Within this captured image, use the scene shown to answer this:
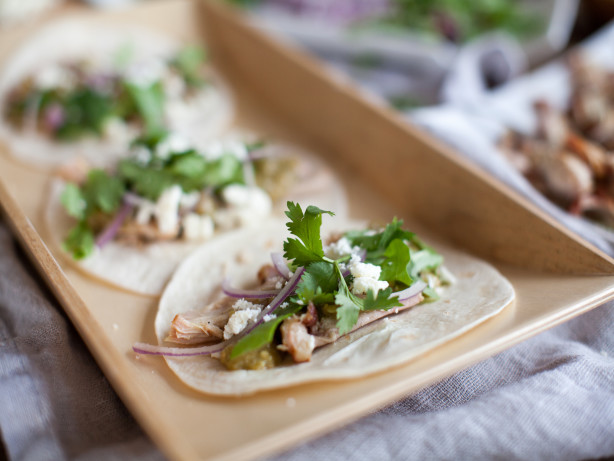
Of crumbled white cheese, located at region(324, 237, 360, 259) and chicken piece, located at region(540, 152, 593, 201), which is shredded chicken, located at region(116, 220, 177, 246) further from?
chicken piece, located at region(540, 152, 593, 201)

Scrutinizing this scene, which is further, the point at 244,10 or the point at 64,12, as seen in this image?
the point at 244,10

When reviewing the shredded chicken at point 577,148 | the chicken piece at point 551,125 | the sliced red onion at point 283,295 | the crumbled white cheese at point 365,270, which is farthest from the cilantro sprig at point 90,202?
the chicken piece at point 551,125

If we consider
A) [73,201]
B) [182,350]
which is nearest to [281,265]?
[182,350]

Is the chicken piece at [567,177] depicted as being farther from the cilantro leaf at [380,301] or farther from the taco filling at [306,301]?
the cilantro leaf at [380,301]

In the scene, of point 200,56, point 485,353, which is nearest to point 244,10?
point 200,56

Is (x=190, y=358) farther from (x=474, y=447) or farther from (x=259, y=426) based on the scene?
(x=474, y=447)

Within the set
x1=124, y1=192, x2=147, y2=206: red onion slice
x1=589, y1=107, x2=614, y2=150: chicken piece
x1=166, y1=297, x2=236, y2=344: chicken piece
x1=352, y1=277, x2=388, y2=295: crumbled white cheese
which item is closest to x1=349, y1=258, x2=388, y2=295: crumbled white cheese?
x1=352, y1=277, x2=388, y2=295: crumbled white cheese

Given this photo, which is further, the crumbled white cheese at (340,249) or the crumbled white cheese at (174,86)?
the crumbled white cheese at (174,86)
